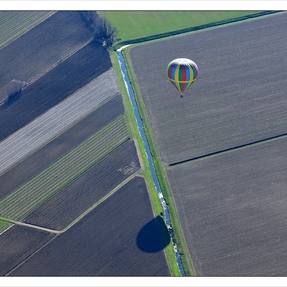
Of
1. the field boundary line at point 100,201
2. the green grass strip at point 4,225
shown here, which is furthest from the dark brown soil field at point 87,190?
the green grass strip at point 4,225

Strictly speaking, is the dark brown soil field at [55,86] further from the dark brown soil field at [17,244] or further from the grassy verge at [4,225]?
the dark brown soil field at [17,244]

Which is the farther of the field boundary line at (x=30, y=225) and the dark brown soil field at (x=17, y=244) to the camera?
the field boundary line at (x=30, y=225)

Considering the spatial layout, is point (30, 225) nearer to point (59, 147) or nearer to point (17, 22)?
point (59, 147)

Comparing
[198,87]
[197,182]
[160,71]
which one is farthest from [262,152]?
[160,71]

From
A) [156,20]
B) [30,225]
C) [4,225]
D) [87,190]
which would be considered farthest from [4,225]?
[156,20]

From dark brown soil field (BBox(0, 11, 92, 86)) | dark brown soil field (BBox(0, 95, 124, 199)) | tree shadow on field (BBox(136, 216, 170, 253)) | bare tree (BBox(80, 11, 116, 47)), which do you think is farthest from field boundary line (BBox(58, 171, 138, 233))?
bare tree (BBox(80, 11, 116, 47))

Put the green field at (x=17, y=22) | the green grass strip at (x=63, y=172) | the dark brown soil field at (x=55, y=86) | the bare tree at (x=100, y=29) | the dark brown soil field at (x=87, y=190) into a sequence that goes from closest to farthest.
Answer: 1. the dark brown soil field at (x=87, y=190)
2. the green grass strip at (x=63, y=172)
3. the dark brown soil field at (x=55, y=86)
4. the bare tree at (x=100, y=29)
5. the green field at (x=17, y=22)
